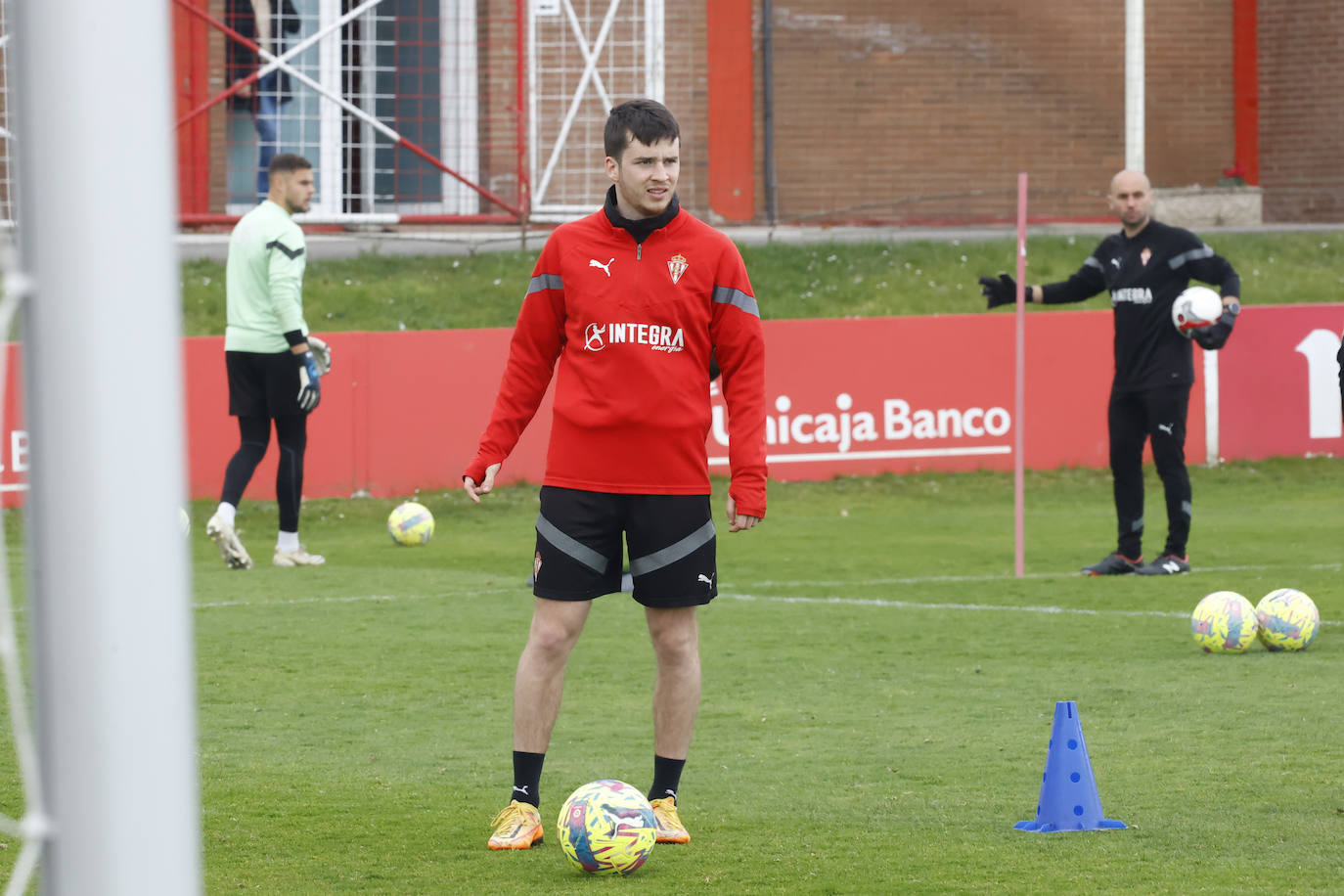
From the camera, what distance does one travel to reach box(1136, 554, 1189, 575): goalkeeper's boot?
33.2ft

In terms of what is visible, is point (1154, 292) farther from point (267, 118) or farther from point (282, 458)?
point (267, 118)

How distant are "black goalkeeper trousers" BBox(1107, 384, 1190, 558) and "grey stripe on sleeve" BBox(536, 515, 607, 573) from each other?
19.1ft

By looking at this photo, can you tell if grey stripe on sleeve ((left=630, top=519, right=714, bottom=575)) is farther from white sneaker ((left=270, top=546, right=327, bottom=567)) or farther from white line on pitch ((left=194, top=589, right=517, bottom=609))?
white sneaker ((left=270, top=546, right=327, bottom=567))

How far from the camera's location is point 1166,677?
714 centimetres

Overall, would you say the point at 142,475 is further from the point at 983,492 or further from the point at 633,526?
the point at 983,492

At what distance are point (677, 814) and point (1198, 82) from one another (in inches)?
738

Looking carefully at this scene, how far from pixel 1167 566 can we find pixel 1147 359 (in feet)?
3.68

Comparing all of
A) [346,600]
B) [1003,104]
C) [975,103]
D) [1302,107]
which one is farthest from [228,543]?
[1302,107]

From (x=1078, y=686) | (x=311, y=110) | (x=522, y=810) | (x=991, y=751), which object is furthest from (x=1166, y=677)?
(x=311, y=110)

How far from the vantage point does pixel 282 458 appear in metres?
10.6

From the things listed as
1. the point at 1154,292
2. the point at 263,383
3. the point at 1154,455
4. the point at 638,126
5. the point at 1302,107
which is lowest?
the point at 1154,455

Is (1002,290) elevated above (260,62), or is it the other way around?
(260,62)

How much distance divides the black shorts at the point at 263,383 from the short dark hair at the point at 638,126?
598 centimetres

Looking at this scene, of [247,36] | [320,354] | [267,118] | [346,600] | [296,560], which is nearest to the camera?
[346,600]
